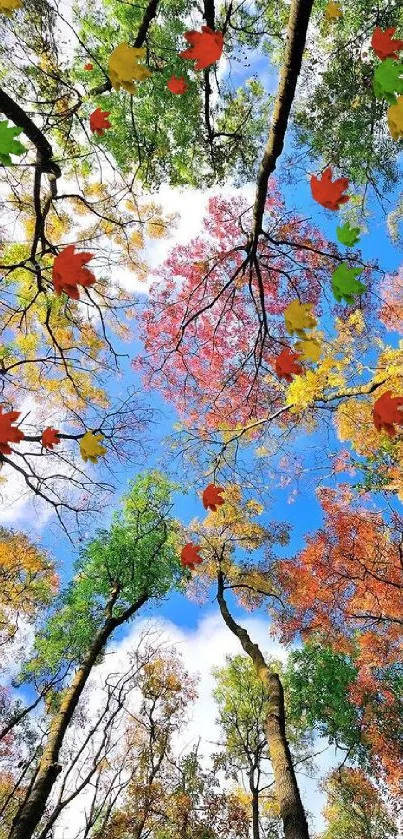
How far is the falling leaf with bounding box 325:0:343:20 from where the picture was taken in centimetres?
556

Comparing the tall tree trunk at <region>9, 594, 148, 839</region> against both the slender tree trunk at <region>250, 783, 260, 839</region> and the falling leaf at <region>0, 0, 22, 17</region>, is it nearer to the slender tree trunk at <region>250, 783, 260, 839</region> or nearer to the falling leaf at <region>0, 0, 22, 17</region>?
the falling leaf at <region>0, 0, 22, 17</region>

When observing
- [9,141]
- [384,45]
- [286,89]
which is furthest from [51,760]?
[384,45]

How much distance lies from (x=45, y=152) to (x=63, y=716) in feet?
20.4

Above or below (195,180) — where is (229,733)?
below

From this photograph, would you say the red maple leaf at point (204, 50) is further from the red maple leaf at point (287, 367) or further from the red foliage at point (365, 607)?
the red foliage at point (365, 607)

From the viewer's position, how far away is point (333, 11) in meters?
5.57

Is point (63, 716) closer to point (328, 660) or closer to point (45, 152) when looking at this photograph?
point (45, 152)

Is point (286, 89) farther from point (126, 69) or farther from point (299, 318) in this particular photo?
point (299, 318)

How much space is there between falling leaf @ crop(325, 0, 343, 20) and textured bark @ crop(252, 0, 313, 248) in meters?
3.94

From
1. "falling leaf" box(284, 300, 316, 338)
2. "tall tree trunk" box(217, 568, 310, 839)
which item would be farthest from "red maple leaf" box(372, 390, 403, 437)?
"tall tree trunk" box(217, 568, 310, 839)

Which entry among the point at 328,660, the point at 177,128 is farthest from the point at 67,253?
the point at 328,660

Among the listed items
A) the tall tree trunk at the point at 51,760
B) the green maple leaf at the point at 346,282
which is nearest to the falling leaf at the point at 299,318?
the green maple leaf at the point at 346,282

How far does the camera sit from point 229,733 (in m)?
14.2

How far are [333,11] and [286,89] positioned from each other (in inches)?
164
